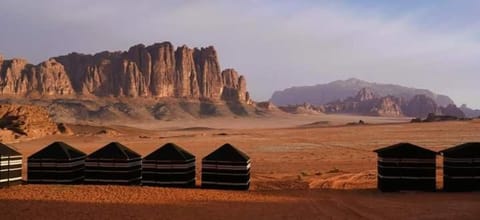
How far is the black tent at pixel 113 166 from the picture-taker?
19031 mm

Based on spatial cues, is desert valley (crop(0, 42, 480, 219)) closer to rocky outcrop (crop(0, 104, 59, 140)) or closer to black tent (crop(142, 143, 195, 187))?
rocky outcrop (crop(0, 104, 59, 140))

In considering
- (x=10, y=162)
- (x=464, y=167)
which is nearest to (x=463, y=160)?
(x=464, y=167)

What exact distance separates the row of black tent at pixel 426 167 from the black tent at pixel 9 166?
12.2 m

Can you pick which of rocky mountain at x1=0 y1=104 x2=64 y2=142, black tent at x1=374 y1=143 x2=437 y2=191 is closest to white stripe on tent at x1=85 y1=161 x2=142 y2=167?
black tent at x1=374 y1=143 x2=437 y2=191

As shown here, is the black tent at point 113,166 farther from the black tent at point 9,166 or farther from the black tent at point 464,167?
the black tent at point 464,167

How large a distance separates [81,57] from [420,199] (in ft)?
529

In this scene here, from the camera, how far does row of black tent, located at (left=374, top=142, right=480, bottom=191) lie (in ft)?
57.9

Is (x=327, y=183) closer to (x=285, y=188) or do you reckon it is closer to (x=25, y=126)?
(x=285, y=188)

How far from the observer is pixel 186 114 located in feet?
486

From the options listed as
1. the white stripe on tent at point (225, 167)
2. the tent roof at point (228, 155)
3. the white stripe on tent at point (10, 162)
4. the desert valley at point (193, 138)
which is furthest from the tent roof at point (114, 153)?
the tent roof at point (228, 155)

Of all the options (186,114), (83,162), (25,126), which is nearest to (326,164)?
(83,162)

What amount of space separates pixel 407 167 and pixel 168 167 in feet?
25.8

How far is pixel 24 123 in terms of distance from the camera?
62.7 metres

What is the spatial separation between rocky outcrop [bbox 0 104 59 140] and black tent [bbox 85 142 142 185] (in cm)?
4053
